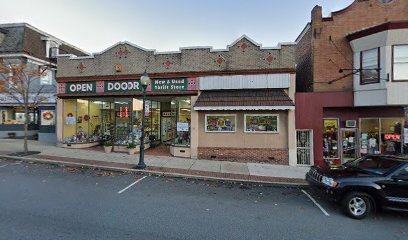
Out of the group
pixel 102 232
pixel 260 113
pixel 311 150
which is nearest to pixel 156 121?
pixel 260 113

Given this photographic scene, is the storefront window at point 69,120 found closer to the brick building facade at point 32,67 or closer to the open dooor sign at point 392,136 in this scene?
the brick building facade at point 32,67

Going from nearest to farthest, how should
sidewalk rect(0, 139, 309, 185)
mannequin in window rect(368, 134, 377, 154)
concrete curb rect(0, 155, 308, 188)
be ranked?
concrete curb rect(0, 155, 308, 188), sidewalk rect(0, 139, 309, 185), mannequin in window rect(368, 134, 377, 154)

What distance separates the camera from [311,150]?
1143 centimetres

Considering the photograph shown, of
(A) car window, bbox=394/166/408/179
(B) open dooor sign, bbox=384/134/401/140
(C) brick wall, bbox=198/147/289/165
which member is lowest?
(C) brick wall, bbox=198/147/289/165

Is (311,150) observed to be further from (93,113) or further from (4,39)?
(4,39)

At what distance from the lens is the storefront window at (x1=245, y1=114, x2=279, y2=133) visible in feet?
38.4

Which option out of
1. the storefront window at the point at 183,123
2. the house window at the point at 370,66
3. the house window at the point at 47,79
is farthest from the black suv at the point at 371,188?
the house window at the point at 47,79

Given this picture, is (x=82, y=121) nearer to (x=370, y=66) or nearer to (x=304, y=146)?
(x=304, y=146)

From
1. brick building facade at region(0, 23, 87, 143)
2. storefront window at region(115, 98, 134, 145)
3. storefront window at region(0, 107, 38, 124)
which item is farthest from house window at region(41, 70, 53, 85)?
storefront window at region(115, 98, 134, 145)

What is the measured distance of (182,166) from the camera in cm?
1025

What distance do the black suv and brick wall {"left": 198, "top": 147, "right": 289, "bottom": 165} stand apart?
5.54 m

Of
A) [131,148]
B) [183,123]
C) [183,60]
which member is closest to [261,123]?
[183,123]

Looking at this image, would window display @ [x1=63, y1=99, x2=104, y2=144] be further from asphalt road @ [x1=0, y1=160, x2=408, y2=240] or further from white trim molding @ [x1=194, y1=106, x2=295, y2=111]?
white trim molding @ [x1=194, y1=106, x2=295, y2=111]

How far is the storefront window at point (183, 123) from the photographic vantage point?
495 inches
